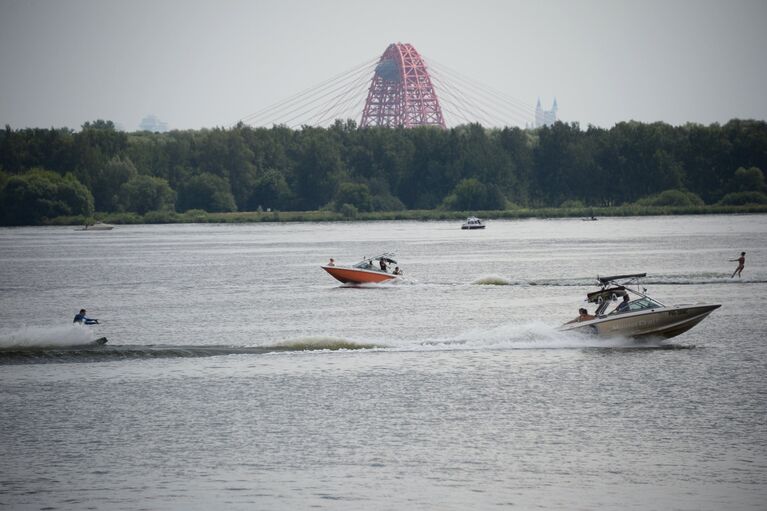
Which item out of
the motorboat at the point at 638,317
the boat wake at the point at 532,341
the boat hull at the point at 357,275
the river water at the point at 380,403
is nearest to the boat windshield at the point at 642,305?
the motorboat at the point at 638,317

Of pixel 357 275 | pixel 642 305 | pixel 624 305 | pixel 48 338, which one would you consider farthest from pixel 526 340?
pixel 357 275

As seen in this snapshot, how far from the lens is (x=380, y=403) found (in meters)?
37.5

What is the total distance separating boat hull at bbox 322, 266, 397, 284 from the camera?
80562mm

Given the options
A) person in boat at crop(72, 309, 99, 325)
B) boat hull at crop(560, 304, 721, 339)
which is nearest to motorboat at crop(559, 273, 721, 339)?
boat hull at crop(560, 304, 721, 339)

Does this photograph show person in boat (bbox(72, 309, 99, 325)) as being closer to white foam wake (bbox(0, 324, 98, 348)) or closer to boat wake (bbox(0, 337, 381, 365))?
white foam wake (bbox(0, 324, 98, 348))

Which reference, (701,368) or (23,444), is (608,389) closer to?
(701,368)

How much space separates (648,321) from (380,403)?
14.4m

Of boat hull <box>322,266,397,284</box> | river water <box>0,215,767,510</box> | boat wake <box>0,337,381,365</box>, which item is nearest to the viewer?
river water <box>0,215,767,510</box>

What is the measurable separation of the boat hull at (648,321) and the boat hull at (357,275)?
1347 inches

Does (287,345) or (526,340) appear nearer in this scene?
(526,340)

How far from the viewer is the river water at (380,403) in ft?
91.0

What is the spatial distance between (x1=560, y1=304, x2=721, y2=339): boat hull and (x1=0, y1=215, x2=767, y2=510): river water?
55 cm

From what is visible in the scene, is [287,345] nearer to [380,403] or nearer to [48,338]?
[48,338]

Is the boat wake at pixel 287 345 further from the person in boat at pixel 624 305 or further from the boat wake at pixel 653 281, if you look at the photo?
the boat wake at pixel 653 281
